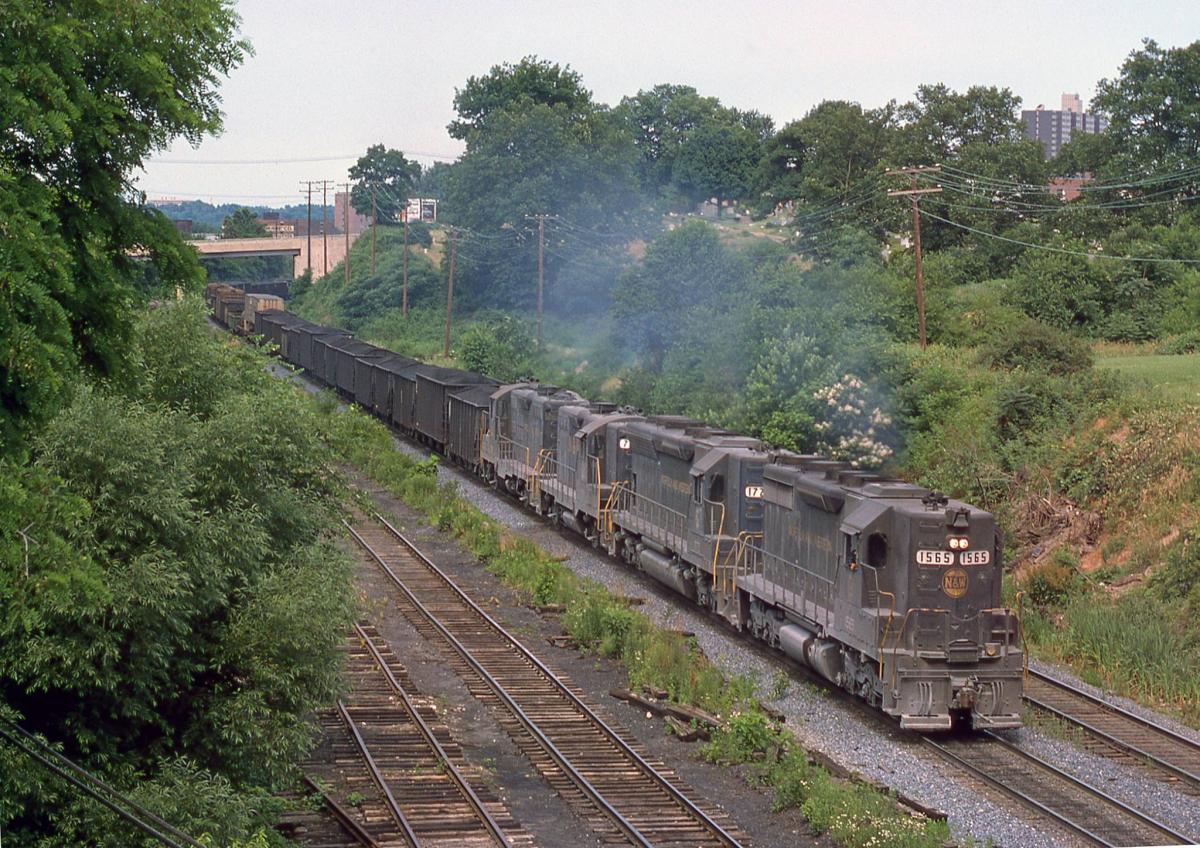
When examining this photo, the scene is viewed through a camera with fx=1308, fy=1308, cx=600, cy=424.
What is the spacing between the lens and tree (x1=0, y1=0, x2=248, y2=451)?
8.54 meters

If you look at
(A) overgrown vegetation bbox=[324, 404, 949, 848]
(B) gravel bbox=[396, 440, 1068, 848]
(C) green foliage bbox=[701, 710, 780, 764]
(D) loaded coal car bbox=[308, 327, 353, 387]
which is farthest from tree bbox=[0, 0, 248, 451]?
(D) loaded coal car bbox=[308, 327, 353, 387]

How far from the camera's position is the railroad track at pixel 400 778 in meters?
13.6

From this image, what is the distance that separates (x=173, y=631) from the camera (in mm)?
13102

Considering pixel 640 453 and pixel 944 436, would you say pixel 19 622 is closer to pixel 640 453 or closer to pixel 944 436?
pixel 640 453

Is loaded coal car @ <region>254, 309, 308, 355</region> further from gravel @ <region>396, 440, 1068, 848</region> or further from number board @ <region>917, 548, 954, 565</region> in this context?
number board @ <region>917, 548, 954, 565</region>

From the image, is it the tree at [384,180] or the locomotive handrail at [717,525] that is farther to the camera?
the tree at [384,180]

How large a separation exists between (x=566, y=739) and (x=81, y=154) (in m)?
10.0

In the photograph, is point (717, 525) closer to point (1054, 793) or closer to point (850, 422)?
point (1054, 793)

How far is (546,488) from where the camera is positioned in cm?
3219

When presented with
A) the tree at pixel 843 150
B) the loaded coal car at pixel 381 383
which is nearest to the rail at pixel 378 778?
the loaded coal car at pixel 381 383

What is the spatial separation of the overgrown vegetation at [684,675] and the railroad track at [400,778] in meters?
3.15

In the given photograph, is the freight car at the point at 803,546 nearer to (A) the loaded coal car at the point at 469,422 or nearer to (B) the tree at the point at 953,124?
(A) the loaded coal car at the point at 469,422

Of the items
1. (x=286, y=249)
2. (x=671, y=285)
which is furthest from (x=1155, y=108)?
(x=286, y=249)

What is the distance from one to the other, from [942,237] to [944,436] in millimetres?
32133
